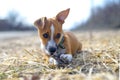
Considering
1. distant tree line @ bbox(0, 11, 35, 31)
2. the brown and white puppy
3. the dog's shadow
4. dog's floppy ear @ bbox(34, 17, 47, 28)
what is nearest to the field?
the dog's shadow

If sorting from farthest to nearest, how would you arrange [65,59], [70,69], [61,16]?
1. [61,16]
2. [65,59]
3. [70,69]

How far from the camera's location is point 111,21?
40.9 metres

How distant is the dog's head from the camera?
602 centimetres

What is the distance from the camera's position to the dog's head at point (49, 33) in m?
6.02

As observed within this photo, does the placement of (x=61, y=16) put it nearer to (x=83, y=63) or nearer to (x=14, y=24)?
(x=83, y=63)

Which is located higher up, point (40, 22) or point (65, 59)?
point (40, 22)

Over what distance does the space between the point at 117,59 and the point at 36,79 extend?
5.71 feet

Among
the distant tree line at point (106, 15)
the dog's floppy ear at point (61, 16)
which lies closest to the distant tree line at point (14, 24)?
the distant tree line at point (106, 15)

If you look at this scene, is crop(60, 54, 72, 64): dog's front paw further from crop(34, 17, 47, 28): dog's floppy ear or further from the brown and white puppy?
crop(34, 17, 47, 28): dog's floppy ear

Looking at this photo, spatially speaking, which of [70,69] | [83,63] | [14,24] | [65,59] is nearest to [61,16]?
[65,59]

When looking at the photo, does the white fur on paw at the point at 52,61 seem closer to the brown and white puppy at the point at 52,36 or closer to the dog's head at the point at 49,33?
the brown and white puppy at the point at 52,36

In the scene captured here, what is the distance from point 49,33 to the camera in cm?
611

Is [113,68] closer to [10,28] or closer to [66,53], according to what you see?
[66,53]

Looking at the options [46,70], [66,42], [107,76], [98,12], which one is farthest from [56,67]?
[98,12]
